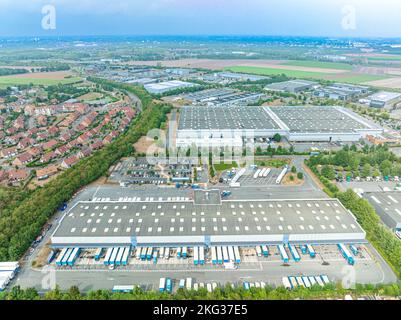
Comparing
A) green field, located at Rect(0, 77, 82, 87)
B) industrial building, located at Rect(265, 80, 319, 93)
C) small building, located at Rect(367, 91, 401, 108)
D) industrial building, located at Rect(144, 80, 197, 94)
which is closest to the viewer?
small building, located at Rect(367, 91, 401, 108)

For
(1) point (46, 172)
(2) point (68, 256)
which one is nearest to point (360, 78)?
(1) point (46, 172)

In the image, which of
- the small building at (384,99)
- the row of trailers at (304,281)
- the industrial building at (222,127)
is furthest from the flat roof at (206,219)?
the small building at (384,99)

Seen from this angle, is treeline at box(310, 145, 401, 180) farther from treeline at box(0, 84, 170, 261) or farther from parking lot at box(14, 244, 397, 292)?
treeline at box(0, 84, 170, 261)

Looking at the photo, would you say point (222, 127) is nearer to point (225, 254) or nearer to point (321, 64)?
point (225, 254)

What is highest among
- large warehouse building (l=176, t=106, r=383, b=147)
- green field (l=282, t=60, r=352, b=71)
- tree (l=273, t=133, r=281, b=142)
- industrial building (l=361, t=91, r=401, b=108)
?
green field (l=282, t=60, r=352, b=71)

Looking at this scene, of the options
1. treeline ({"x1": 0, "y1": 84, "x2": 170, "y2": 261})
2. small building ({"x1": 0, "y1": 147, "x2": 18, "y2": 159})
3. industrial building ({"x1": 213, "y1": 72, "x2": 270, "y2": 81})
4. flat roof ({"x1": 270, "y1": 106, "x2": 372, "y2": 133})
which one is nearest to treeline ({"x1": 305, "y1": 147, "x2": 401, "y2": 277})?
flat roof ({"x1": 270, "y1": 106, "x2": 372, "y2": 133})

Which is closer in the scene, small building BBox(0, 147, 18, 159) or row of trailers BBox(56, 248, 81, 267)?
row of trailers BBox(56, 248, 81, 267)
